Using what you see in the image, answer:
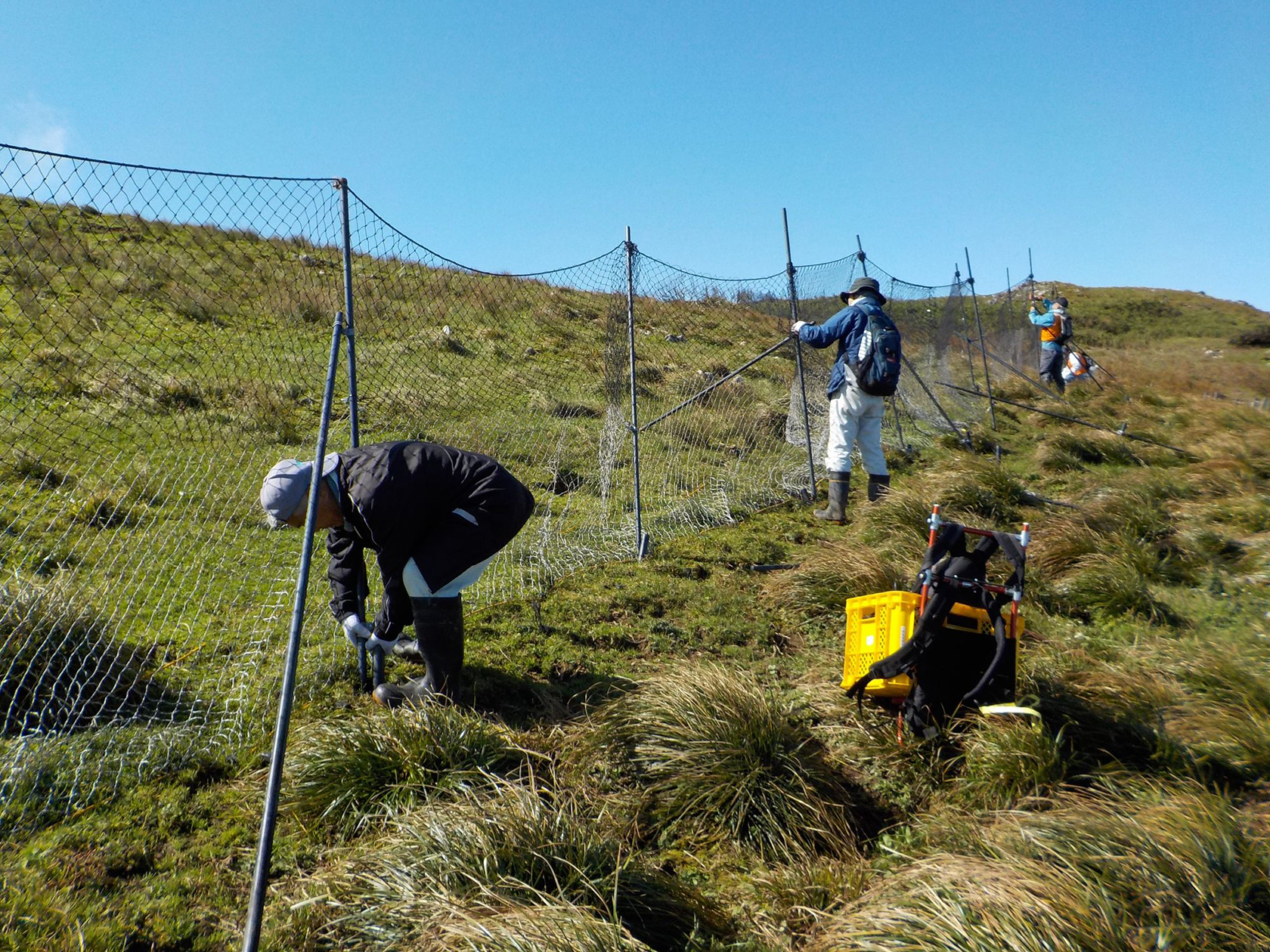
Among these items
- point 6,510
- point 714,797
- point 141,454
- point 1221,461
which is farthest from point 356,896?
point 1221,461

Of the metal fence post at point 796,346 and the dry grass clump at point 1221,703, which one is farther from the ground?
the metal fence post at point 796,346

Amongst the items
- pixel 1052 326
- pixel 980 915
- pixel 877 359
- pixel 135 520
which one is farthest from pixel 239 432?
pixel 1052 326

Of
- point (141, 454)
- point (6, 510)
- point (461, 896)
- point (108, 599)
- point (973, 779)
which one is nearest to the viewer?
point (461, 896)

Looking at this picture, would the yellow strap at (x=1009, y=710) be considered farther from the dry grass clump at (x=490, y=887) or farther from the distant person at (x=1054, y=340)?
the distant person at (x=1054, y=340)

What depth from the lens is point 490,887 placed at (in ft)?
8.31

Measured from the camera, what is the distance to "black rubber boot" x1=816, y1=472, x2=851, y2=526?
7.52 metres

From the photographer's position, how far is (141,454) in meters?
7.01

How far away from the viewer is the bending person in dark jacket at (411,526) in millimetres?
3730

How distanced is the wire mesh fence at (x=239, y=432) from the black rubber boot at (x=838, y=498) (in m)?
0.69

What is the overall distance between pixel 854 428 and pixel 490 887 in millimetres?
5876

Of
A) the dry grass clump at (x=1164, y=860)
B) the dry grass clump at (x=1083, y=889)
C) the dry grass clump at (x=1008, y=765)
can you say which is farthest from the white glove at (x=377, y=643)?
the dry grass clump at (x=1164, y=860)

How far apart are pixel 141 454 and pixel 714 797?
5.80m

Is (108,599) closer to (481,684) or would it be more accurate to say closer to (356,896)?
(481,684)

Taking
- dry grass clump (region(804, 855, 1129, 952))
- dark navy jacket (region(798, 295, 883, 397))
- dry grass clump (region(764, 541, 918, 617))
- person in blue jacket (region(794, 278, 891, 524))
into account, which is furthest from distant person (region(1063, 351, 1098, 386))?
dry grass clump (region(804, 855, 1129, 952))
